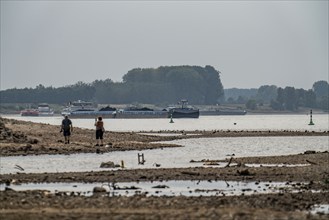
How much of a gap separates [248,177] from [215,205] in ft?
30.3

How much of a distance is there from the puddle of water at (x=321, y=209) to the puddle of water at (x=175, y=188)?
3.51 metres

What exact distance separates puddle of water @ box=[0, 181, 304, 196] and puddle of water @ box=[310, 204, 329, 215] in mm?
Answer: 3505

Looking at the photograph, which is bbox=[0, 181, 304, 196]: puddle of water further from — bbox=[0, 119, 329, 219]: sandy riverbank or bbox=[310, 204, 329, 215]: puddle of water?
bbox=[310, 204, 329, 215]: puddle of water

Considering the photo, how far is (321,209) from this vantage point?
24.0 metres

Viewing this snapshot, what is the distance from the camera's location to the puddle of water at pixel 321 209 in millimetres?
23297

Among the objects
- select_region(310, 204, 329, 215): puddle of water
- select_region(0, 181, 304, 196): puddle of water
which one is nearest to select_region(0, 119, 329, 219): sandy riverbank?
select_region(310, 204, 329, 215): puddle of water

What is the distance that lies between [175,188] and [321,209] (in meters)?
6.50

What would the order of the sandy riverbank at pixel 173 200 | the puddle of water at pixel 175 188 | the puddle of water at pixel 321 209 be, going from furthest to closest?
the puddle of water at pixel 175 188
the puddle of water at pixel 321 209
the sandy riverbank at pixel 173 200

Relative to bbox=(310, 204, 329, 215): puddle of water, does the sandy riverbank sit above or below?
above

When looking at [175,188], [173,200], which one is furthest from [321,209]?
[175,188]

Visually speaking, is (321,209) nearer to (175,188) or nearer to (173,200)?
(173,200)

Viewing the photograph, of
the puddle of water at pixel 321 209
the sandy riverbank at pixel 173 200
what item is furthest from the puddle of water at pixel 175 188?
the puddle of water at pixel 321 209

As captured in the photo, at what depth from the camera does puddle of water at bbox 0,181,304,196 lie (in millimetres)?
27953

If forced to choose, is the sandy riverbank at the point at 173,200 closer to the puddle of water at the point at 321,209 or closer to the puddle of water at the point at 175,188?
the puddle of water at the point at 321,209
